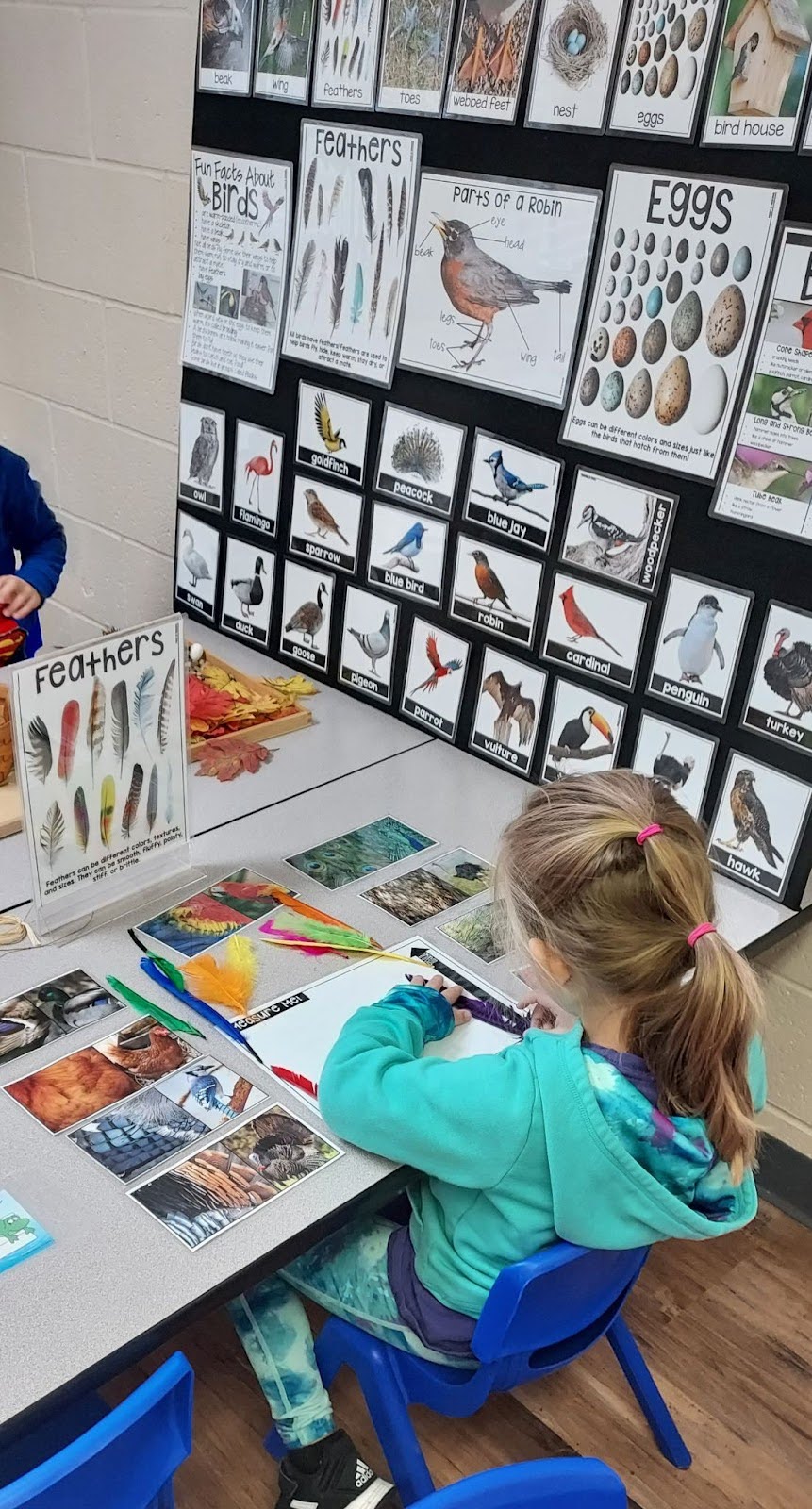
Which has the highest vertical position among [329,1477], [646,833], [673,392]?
[673,392]

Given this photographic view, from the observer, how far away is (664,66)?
1428mm

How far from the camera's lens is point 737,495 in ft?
4.88

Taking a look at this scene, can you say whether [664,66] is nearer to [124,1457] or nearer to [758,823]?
[758,823]

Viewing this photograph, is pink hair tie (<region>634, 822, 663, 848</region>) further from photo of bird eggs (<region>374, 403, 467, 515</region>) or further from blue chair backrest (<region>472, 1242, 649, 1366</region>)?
photo of bird eggs (<region>374, 403, 467, 515</region>)

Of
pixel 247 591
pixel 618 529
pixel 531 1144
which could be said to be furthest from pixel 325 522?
pixel 531 1144

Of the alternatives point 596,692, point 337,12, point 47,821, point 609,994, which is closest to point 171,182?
point 337,12

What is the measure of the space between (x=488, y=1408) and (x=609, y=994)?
85 cm

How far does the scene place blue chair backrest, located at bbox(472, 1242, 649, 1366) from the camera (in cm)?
106

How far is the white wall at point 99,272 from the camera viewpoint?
2133 millimetres

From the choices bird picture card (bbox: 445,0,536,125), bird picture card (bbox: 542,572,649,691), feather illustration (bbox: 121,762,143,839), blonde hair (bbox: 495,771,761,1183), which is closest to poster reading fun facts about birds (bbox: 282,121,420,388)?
bird picture card (bbox: 445,0,536,125)

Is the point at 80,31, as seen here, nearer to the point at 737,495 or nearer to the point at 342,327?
the point at 342,327

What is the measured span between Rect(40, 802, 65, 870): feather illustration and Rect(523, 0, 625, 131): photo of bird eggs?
3.51ft

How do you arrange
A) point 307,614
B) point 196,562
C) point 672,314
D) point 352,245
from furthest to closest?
point 196,562
point 307,614
point 352,245
point 672,314

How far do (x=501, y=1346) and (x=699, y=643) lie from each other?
90cm
